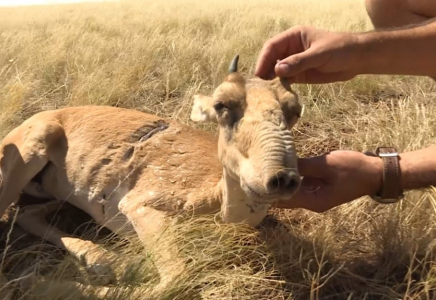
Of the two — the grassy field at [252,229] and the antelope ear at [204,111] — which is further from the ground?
the antelope ear at [204,111]

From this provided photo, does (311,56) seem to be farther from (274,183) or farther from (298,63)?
(274,183)

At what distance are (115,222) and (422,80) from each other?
14.8 feet

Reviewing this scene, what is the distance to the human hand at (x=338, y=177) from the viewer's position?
11.5 ft

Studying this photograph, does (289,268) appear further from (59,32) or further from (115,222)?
(59,32)

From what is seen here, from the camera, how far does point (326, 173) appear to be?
11.7 feet

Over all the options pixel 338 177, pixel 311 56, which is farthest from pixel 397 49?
pixel 338 177

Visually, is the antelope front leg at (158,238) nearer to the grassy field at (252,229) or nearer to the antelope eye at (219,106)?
the grassy field at (252,229)

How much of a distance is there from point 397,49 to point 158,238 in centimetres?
223

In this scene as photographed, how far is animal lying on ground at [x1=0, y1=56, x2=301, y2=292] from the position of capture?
11.7 ft

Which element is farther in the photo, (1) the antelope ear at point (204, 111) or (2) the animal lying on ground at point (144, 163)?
(1) the antelope ear at point (204, 111)

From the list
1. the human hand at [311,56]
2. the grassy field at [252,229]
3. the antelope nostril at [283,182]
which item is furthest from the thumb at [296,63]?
the grassy field at [252,229]

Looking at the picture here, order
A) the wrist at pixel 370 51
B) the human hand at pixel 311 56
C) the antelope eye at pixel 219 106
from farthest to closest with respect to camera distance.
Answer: the wrist at pixel 370 51, the antelope eye at pixel 219 106, the human hand at pixel 311 56

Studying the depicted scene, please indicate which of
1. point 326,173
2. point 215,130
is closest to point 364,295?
point 326,173

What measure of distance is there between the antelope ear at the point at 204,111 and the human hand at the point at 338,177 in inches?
31.2
